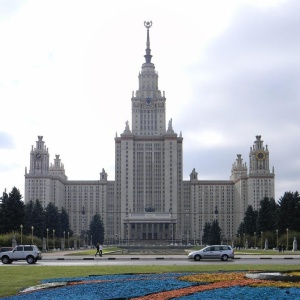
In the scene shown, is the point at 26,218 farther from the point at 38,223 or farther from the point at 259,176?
the point at 259,176

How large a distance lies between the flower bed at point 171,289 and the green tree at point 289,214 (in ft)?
260

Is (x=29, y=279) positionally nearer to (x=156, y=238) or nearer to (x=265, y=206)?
(x=265, y=206)

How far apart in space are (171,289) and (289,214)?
276 ft

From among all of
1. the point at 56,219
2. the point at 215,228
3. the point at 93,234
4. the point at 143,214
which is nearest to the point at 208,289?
the point at 215,228

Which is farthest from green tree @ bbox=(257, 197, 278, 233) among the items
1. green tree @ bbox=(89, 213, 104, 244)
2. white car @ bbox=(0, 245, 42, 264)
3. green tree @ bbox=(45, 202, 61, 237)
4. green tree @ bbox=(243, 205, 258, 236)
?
white car @ bbox=(0, 245, 42, 264)

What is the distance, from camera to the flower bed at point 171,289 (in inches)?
704

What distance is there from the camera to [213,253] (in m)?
48.6

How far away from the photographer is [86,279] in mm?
25297

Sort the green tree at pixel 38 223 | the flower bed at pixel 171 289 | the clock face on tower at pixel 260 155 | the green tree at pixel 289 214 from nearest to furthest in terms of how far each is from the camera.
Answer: the flower bed at pixel 171 289 → the green tree at pixel 289 214 → the green tree at pixel 38 223 → the clock face on tower at pixel 260 155

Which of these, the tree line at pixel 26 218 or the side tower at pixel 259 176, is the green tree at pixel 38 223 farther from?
the side tower at pixel 259 176

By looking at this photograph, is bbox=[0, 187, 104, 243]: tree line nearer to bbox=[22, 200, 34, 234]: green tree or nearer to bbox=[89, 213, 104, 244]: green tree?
bbox=[22, 200, 34, 234]: green tree

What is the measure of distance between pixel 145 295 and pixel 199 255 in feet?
98.2

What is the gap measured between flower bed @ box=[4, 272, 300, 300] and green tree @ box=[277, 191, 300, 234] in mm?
79112

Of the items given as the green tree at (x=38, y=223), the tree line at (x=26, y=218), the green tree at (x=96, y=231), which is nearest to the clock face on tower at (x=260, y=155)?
the green tree at (x=96, y=231)
